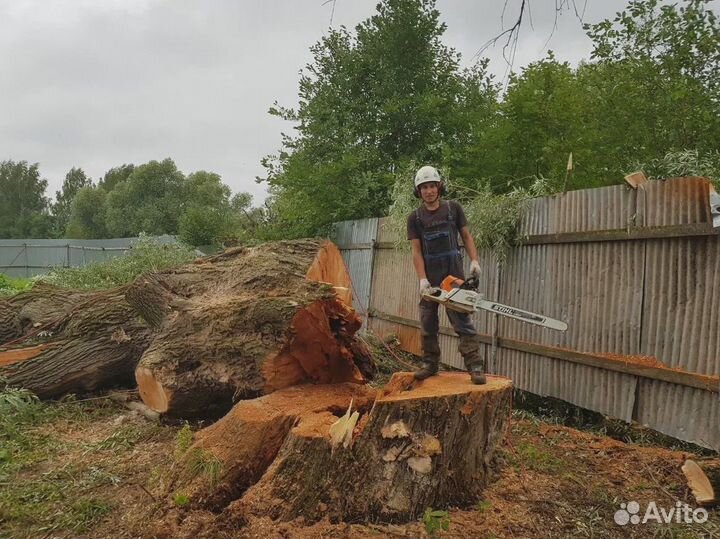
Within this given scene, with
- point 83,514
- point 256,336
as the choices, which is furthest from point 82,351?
point 83,514

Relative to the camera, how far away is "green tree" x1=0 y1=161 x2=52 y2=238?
52438 mm

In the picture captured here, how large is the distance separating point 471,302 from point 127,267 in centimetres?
1004

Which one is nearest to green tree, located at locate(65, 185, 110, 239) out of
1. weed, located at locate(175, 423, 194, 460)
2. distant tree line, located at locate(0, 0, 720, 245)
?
distant tree line, located at locate(0, 0, 720, 245)

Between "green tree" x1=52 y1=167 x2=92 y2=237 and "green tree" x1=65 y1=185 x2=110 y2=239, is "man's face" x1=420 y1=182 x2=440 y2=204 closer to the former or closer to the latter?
"green tree" x1=65 y1=185 x2=110 y2=239

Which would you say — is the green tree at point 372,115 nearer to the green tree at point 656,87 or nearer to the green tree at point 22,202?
the green tree at point 656,87

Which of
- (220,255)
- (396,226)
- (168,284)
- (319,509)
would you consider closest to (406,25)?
(396,226)

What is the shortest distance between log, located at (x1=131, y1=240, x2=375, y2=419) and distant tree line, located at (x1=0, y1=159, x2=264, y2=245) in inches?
977

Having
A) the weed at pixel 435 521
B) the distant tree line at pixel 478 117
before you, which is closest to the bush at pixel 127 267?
the distant tree line at pixel 478 117

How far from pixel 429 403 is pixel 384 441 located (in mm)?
328

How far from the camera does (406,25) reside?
1013 centimetres

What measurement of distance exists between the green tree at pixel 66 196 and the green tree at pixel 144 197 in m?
13.4

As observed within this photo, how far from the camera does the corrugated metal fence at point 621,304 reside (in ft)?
12.7

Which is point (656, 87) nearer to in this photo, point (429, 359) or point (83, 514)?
point (429, 359)

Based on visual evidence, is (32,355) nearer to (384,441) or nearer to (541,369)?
(384,441)
